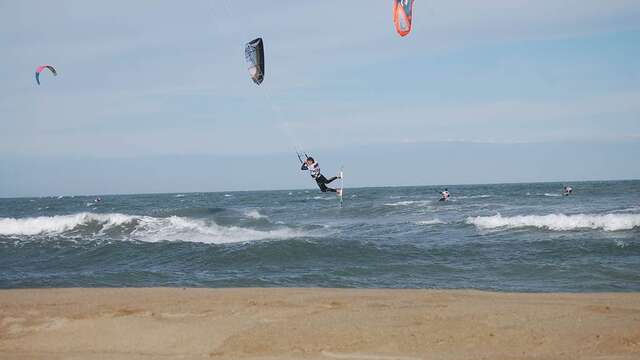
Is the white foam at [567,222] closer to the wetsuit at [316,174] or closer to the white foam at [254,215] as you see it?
the wetsuit at [316,174]

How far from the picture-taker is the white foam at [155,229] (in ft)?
69.0

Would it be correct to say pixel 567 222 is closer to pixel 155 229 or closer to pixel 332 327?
pixel 155 229

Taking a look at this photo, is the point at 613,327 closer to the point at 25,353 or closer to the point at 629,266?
the point at 25,353

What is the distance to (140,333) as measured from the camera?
6352 mm

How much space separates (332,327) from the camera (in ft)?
20.3

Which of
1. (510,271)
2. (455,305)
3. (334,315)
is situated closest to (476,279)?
(510,271)

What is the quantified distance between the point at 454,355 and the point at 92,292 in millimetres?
6379

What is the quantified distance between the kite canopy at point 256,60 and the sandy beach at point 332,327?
15.3ft

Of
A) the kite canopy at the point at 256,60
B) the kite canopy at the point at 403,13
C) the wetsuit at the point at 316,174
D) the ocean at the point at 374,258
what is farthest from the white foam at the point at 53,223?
the kite canopy at the point at 403,13

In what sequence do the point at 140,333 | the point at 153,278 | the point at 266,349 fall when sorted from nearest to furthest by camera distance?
the point at 266,349 < the point at 140,333 < the point at 153,278

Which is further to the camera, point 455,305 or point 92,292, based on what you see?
point 92,292

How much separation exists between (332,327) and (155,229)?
1900 centimetres

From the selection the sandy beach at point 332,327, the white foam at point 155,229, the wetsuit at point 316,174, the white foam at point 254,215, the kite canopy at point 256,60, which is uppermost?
the kite canopy at point 256,60

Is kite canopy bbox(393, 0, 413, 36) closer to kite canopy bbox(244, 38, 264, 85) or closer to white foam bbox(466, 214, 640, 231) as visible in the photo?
kite canopy bbox(244, 38, 264, 85)
